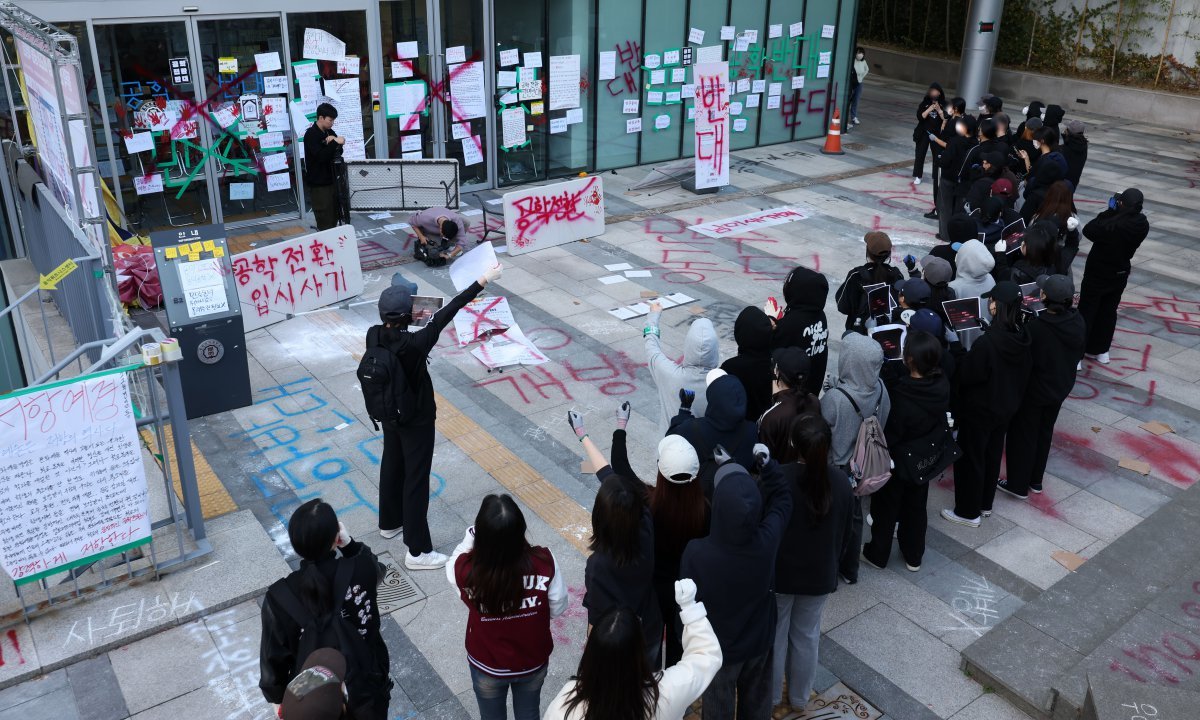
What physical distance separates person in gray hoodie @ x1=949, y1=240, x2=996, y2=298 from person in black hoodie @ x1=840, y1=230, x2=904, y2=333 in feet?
1.72

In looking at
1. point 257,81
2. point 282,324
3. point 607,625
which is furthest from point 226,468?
point 257,81

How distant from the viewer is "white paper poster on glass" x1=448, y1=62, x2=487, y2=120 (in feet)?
46.5

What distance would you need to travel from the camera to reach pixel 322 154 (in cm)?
1163

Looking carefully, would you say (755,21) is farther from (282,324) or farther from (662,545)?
(662,545)

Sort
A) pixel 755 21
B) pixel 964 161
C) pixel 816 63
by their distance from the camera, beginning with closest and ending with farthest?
pixel 964 161, pixel 755 21, pixel 816 63

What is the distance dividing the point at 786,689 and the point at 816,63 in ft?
50.7

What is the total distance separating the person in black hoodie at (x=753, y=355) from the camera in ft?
19.7

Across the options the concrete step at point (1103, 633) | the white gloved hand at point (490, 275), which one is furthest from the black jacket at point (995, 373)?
the white gloved hand at point (490, 275)

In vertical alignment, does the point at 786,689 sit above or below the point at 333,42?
below

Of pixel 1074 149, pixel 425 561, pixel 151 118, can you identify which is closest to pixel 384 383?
pixel 425 561

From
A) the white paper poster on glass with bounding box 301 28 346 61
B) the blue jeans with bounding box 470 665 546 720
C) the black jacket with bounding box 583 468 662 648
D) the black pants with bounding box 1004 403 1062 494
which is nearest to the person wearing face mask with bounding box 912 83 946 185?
the black pants with bounding box 1004 403 1062 494

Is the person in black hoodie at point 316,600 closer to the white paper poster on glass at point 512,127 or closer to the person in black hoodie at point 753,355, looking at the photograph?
the person in black hoodie at point 753,355

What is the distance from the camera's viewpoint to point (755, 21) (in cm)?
1727

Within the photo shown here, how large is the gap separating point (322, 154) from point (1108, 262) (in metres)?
8.62
